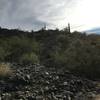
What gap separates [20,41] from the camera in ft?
138

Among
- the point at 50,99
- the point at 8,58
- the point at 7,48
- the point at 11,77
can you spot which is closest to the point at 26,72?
the point at 11,77

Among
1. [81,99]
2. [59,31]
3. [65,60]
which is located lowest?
[81,99]

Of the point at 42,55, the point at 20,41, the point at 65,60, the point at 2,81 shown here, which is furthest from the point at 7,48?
the point at 2,81

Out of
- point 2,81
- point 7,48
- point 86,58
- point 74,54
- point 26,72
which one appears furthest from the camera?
point 7,48

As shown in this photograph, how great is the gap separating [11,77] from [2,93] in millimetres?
3380

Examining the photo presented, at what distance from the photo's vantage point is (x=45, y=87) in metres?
19.2

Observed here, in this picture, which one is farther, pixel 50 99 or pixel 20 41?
pixel 20 41

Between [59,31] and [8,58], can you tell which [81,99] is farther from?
[59,31]

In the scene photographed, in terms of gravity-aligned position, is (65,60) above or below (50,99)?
above

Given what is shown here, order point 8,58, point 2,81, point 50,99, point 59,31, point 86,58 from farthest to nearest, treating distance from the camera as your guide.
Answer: point 59,31 < point 8,58 < point 86,58 < point 2,81 < point 50,99

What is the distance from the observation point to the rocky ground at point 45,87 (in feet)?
57.2

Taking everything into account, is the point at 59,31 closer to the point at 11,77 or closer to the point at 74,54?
the point at 74,54

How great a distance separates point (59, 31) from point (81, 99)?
135 feet

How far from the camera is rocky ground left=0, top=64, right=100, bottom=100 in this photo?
1742cm
